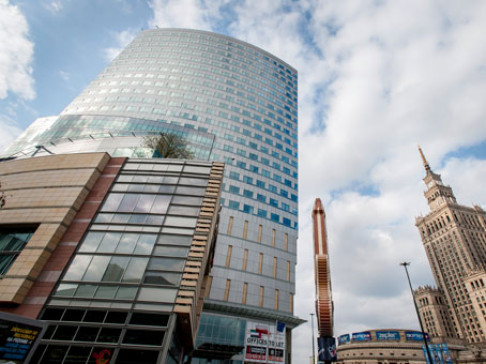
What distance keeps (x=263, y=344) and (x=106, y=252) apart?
99.1ft

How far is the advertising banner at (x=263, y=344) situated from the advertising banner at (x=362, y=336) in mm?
89441

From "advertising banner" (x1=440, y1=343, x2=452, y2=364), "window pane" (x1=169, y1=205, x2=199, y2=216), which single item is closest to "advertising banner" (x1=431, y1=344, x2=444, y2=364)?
"advertising banner" (x1=440, y1=343, x2=452, y2=364)

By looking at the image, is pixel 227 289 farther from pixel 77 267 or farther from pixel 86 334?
pixel 86 334

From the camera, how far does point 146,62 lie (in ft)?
258

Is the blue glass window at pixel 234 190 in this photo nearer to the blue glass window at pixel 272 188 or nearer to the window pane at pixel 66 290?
the blue glass window at pixel 272 188

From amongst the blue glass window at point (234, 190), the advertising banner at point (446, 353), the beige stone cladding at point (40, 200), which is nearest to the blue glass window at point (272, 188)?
the blue glass window at point (234, 190)

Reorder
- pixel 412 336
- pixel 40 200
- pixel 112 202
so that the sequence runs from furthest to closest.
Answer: pixel 412 336, pixel 112 202, pixel 40 200

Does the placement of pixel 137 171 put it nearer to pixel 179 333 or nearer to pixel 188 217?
pixel 188 217

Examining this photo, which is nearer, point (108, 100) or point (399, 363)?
point (108, 100)

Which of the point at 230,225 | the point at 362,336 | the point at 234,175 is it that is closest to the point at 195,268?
the point at 230,225

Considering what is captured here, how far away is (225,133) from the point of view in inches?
2441

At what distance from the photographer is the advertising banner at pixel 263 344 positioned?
37.6m

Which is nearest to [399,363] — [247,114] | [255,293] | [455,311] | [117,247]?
[455,311]

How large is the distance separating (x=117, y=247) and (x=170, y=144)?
2182cm
